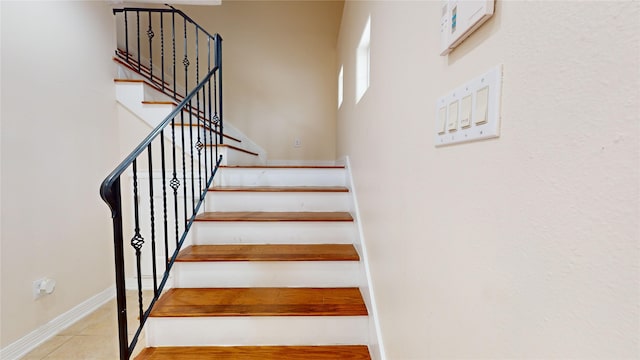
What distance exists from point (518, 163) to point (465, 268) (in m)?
0.24

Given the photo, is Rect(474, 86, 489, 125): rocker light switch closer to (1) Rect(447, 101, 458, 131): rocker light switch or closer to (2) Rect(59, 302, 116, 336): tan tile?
(1) Rect(447, 101, 458, 131): rocker light switch

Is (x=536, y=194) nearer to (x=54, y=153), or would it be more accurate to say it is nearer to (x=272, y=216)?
(x=272, y=216)

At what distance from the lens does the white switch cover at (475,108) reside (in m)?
0.46

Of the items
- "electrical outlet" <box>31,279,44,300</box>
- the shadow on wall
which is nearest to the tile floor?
"electrical outlet" <box>31,279,44,300</box>

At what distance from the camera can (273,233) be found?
1871 mm

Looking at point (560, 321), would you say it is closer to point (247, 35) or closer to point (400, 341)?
point (400, 341)

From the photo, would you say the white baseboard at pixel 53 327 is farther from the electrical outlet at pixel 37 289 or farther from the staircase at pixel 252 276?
the staircase at pixel 252 276

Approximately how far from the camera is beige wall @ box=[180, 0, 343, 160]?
3596 mm

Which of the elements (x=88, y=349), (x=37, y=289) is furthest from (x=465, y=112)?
(x=37, y=289)

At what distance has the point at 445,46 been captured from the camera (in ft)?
1.97

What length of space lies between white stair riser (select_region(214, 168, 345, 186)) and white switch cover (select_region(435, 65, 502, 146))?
1.87 m

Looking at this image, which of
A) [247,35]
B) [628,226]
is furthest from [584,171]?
[247,35]

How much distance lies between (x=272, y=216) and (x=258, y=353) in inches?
33.5

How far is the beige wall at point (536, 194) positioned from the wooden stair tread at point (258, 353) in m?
0.67
